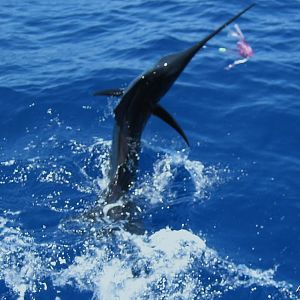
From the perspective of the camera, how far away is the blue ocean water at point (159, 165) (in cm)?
748

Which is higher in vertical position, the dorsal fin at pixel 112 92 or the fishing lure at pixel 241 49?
the dorsal fin at pixel 112 92

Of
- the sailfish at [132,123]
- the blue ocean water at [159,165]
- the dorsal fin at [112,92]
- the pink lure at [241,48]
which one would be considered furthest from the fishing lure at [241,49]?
the dorsal fin at [112,92]

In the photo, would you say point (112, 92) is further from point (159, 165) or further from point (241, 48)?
point (241, 48)

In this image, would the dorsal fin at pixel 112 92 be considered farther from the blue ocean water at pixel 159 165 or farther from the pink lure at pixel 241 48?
the pink lure at pixel 241 48

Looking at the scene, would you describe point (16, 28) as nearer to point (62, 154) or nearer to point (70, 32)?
point (70, 32)

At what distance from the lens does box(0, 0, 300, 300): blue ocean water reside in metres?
7.48

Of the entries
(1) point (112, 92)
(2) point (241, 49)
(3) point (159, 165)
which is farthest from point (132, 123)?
(2) point (241, 49)

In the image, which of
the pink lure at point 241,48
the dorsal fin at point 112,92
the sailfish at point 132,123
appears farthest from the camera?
the pink lure at point 241,48

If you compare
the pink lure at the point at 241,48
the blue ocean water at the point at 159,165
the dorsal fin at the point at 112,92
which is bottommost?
the blue ocean water at the point at 159,165

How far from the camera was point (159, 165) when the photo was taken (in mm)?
9750

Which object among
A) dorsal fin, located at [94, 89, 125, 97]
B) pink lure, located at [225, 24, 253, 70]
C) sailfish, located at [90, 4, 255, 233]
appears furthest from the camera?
pink lure, located at [225, 24, 253, 70]

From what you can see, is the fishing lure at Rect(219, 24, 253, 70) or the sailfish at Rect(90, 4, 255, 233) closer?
the sailfish at Rect(90, 4, 255, 233)

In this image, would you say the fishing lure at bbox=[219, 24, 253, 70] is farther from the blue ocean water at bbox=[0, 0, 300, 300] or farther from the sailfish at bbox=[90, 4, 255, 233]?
the sailfish at bbox=[90, 4, 255, 233]

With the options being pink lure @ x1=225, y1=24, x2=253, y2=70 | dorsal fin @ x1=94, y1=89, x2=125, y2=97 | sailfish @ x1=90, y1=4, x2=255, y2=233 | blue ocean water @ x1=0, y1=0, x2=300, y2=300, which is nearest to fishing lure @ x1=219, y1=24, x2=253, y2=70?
pink lure @ x1=225, y1=24, x2=253, y2=70
